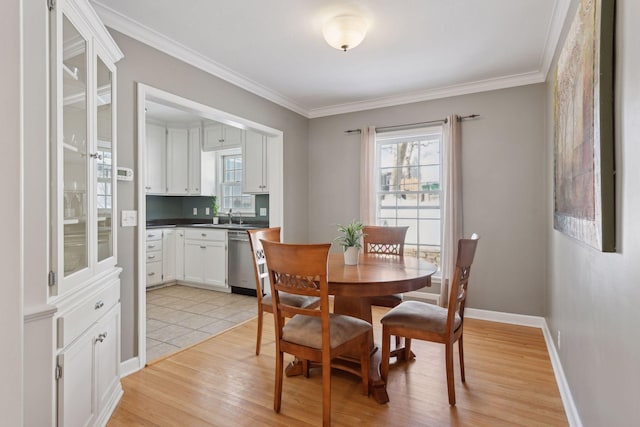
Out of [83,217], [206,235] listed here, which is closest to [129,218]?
[83,217]

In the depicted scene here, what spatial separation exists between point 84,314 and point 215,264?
3.33 m

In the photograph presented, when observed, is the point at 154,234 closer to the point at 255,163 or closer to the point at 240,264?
the point at 240,264

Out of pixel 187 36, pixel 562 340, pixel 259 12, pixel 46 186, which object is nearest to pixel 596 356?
pixel 562 340

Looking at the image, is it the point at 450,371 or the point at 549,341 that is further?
the point at 549,341

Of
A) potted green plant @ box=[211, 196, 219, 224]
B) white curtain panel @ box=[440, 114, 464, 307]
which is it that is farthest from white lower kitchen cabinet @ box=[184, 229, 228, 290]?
white curtain panel @ box=[440, 114, 464, 307]

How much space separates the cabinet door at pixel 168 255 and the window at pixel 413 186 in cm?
326

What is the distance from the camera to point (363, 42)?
2826 mm

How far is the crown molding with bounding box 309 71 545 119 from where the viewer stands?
3.47 m

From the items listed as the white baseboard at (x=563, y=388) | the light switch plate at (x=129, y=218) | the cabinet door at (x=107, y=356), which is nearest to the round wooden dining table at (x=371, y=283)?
the white baseboard at (x=563, y=388)

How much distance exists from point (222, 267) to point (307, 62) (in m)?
3.13

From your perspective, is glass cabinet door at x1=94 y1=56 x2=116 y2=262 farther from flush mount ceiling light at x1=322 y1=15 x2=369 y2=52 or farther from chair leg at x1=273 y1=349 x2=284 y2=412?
flush mount ceiling light at x1=322 y1=15 x2=369 y2=52

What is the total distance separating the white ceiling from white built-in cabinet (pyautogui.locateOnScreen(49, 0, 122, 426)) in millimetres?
648

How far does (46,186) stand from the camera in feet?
4.64

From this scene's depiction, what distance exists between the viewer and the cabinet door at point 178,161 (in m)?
5.75
